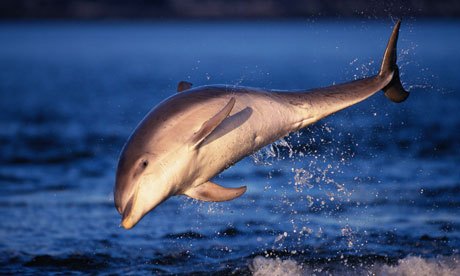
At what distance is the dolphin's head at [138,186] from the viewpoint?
6.18 m

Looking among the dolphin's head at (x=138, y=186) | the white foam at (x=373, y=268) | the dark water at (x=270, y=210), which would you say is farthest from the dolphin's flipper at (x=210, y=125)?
the white foam at (x=373, y=268)

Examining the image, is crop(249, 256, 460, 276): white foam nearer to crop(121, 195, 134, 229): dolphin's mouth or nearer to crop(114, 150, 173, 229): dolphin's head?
crop(114, 150, 173, 229): dolphin's head

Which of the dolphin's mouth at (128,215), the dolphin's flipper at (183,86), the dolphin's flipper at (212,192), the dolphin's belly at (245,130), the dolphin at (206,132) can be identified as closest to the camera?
the dolphin's mouth at (128,215)

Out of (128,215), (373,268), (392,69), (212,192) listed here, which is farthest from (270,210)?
(128,215)

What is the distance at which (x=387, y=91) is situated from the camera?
8.07 meters

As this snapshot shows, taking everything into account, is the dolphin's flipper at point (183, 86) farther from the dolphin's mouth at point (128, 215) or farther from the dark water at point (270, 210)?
the dolphin's mouth at point (128, 215)

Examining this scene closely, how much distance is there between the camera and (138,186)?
6.23 m

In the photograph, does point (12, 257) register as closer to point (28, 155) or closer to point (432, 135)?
point (28, 155)

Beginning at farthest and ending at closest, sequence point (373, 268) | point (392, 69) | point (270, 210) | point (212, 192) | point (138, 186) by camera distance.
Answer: point (270, 210), point (373, 268), point (392, 69), point (212, 192), point (138, 186)

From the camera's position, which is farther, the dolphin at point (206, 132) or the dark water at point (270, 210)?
the dark water at point (270, 210)

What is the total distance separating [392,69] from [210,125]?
2.77 meters

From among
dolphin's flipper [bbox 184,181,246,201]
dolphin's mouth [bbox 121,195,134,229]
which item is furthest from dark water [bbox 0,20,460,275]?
dolphin's mouth [bbox 121,195,134,229]

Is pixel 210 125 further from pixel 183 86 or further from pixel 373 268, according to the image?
pixel 373 268

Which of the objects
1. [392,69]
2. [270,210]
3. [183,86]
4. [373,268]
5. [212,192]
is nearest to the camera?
[212,192]
